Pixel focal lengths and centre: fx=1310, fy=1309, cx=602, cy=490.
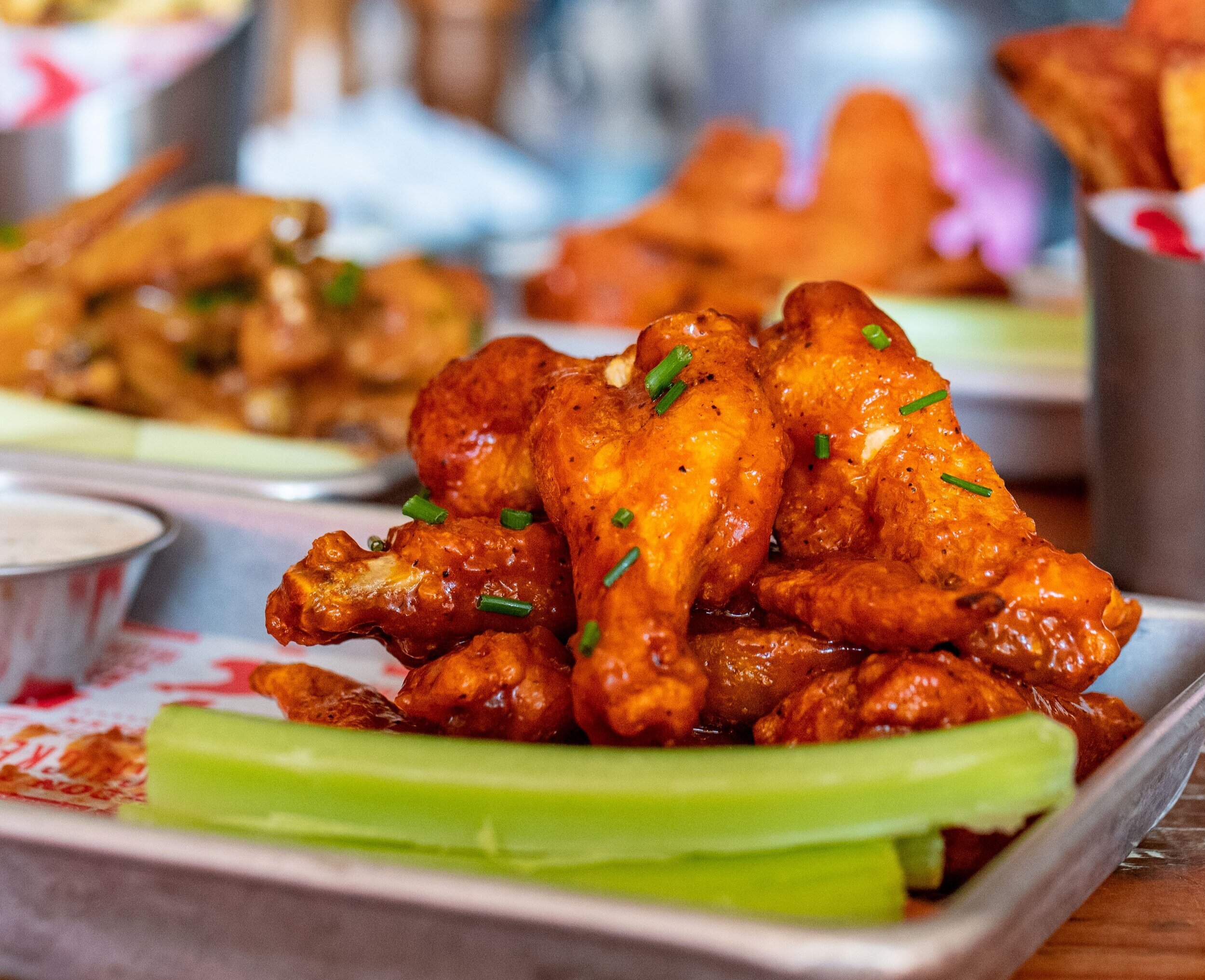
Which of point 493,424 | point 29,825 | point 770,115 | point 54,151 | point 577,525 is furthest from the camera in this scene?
point 770,115

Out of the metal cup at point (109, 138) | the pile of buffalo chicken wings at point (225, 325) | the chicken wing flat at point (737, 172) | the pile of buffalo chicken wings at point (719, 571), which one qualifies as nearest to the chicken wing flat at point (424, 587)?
the pile of buffalo chicken wings at point (719, 571)

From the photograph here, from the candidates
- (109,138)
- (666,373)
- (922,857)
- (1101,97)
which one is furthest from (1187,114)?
(109,138)

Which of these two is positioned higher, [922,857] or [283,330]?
[922,857]

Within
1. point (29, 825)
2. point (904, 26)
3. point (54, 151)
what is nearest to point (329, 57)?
point (904, 26)

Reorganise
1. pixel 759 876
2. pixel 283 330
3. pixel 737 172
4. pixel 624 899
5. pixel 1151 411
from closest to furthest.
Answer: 1. pixel 624 899
2. pixel 759 876
3. pixel 1151 411
4. pixel 283 330
5. pixel 737 172

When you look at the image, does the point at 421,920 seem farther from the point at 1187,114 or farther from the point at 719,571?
the point at 1187,114

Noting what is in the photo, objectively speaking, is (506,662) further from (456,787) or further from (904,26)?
(904,26)

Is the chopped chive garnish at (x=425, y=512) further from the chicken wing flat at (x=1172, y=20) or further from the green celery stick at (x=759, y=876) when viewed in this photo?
the chicken wing flat at (x=1172, y=20)
